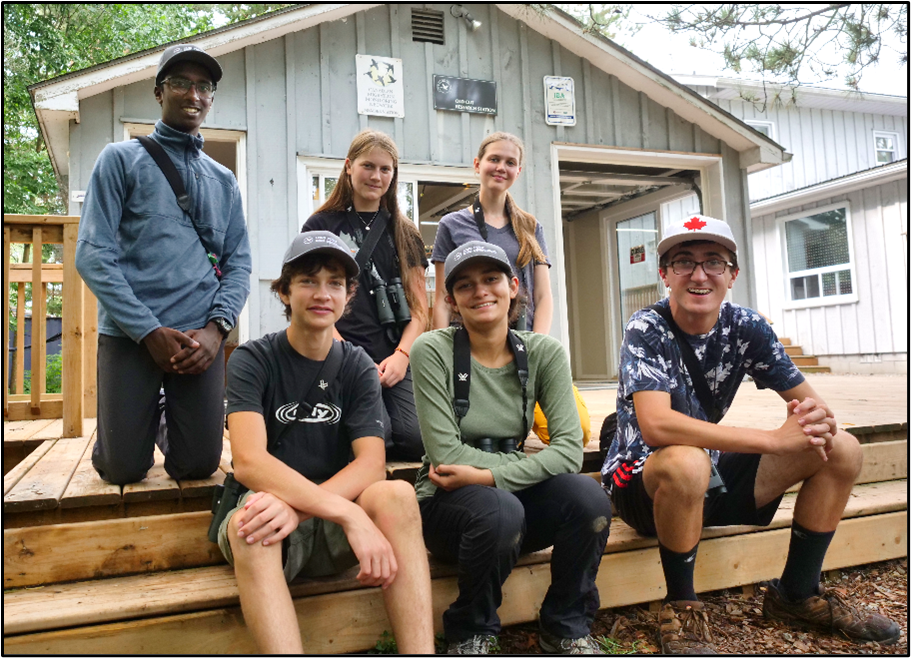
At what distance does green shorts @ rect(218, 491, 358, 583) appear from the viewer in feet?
6.93

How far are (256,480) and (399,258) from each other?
5.08 ft

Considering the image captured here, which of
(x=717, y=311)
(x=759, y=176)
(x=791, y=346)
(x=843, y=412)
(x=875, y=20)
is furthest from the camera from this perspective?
(x=759, y=176)

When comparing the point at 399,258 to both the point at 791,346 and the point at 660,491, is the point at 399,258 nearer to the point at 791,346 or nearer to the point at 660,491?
the point at 660,491

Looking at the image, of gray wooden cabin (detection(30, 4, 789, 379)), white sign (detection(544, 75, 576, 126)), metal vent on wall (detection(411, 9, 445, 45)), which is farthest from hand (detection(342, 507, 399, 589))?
white sign (detection(544, 75, 576, 126))

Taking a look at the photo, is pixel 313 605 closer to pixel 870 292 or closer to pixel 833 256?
pixel 870 292

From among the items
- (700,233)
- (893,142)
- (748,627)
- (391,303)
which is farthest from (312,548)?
(893,142)

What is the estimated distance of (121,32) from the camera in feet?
51.1

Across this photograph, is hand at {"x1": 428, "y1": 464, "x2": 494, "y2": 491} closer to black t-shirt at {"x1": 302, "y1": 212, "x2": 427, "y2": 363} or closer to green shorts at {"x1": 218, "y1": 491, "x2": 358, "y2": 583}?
green shorts at {"x1": 218, "y1": 491, "x2": 358, "y2": 583}

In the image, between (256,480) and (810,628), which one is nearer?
(256,480)

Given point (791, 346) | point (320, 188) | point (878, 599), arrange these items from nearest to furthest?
point (878, 599) < point (320, 188) < point (791, 346)

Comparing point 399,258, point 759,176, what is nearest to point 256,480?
point 399,258

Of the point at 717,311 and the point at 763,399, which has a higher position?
the point at 717,311

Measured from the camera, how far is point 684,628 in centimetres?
226

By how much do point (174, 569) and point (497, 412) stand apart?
Result: 4.15 ft
